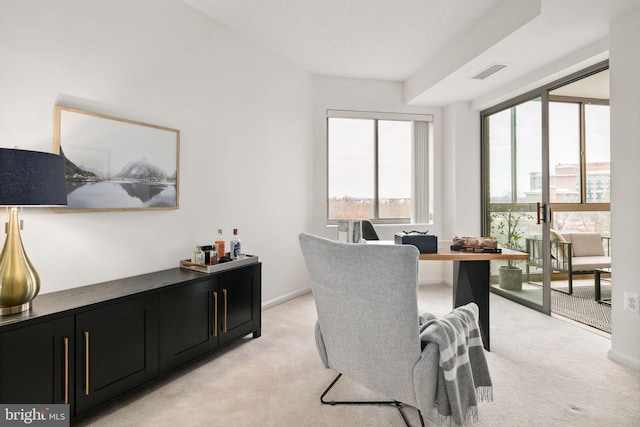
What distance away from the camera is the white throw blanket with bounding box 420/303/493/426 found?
1.50 metres

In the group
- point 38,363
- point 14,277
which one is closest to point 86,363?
point 38,363

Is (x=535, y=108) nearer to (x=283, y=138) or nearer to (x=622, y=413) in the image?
(x=283, y=138)

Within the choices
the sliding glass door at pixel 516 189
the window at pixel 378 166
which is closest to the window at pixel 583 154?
the sliding glass door at pixel 516 189

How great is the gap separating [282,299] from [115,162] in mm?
2342

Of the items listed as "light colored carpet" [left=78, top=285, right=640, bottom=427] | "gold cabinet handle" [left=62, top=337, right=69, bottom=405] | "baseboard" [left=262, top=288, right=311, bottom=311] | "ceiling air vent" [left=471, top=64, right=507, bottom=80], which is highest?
"ceiling air vent" [left=471, top=64, right=507, bottom=80]

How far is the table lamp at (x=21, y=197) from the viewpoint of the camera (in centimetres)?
155

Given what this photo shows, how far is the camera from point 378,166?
5.02 metres

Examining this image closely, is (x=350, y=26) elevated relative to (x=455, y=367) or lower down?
elevated

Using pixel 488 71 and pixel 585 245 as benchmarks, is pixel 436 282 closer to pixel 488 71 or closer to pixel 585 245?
pixel 585 245

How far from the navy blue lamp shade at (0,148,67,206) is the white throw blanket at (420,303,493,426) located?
70.8 inches

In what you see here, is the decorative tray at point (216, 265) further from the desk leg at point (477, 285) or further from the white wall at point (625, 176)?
the white wall at point (625, 176)

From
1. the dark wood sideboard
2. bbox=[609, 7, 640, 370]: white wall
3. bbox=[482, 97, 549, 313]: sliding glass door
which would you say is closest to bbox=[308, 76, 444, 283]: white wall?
bbox=[482, 97, 549, 313]: sliding glass door

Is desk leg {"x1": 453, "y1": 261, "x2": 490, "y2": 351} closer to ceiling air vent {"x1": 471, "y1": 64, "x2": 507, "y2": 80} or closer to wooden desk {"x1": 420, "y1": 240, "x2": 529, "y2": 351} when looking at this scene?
wooden desk {"x1": 420, "y1": 240, "x2": 529, "y2": 351}

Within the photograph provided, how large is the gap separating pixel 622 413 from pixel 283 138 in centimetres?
356
